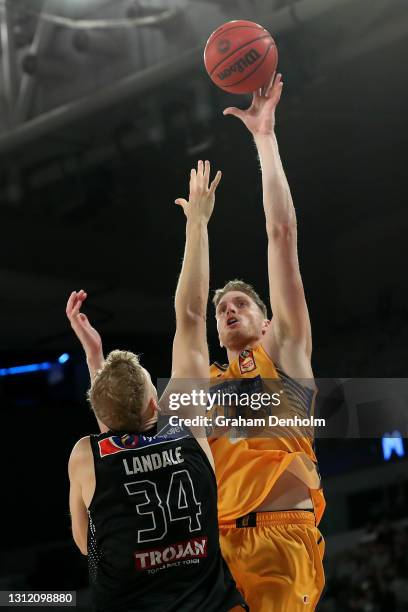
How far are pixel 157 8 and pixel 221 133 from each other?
154 cm

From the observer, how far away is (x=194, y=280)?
2729mm

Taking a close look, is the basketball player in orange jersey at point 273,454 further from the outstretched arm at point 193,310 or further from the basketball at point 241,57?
the outstretched arm at point 193,310

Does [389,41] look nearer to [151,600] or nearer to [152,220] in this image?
[152,220]

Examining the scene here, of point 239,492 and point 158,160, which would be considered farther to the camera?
point 158,160

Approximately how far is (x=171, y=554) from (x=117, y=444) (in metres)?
0.35

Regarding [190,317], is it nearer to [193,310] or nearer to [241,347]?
[193,310]

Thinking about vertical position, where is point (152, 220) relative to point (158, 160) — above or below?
below

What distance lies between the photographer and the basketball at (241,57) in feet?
12.3

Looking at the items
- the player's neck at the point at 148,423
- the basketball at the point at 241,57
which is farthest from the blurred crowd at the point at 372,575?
the player's neck at the point at 148,423

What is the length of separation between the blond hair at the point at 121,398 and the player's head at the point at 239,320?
1082mm

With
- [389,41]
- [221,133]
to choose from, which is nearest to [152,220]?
[221,133]

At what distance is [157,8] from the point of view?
7.04 m

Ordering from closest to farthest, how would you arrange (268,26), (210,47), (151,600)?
(151,600), (210,47), (268,26)

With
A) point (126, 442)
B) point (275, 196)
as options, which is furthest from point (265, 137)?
point (126, 442)
